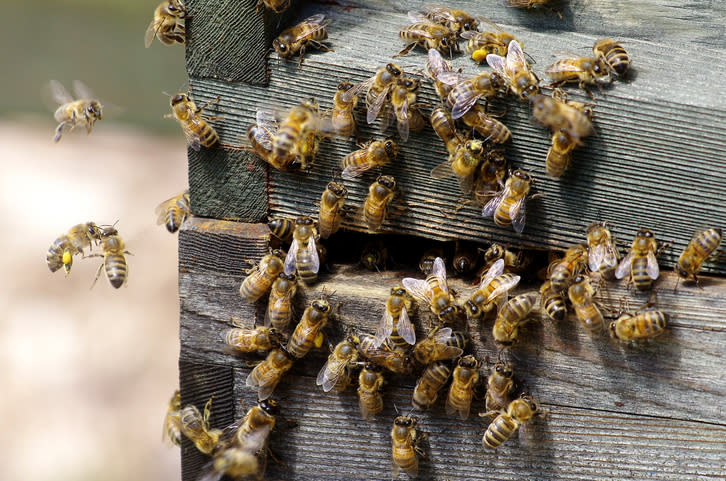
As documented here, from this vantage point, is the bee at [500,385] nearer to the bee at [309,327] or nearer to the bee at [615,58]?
the bee at [309,327]

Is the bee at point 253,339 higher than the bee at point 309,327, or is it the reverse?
the bee at point 309,327

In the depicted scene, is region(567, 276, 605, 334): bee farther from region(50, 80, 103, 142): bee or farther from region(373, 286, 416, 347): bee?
region(50, 80, 103, 142): bee

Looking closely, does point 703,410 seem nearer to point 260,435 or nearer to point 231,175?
point 260,435

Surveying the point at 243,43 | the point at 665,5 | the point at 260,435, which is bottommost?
the point at 260,435

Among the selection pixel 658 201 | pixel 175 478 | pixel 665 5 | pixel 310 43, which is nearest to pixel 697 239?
pixel 658 201

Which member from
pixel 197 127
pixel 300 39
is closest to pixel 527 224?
pixel 300 39

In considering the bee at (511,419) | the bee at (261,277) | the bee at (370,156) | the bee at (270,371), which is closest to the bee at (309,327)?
the bee at (270,371)
